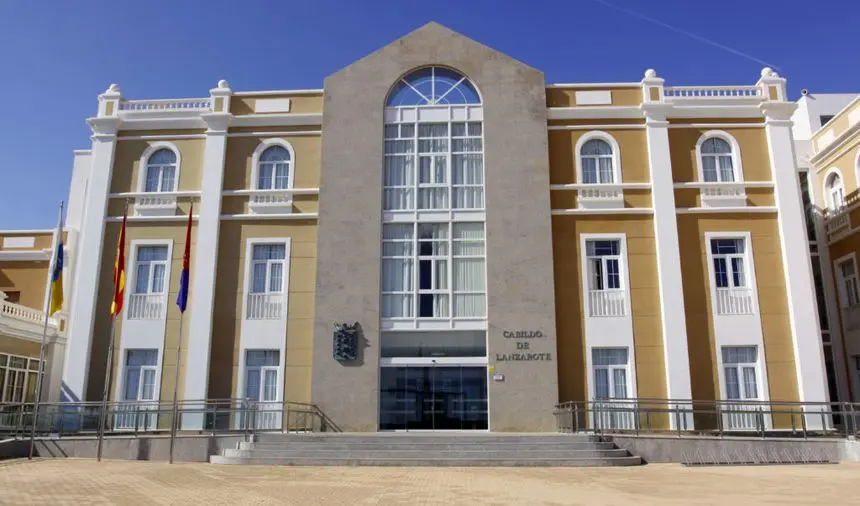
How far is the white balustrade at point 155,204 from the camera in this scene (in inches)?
902

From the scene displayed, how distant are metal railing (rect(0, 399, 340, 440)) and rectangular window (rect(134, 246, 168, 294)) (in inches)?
150

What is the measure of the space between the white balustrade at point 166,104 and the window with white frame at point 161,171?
1512 millimetres

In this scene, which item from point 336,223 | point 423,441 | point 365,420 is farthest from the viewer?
point 336,223

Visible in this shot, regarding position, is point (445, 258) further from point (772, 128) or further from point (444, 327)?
point (772, 128)

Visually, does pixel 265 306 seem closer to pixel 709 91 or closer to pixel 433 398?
pixel 433 398

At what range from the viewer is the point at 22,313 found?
849 inches

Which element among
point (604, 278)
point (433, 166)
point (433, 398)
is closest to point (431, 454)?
point (433, 398)

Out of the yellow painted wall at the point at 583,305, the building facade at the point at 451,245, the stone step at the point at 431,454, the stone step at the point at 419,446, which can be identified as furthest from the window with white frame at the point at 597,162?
the stone step at the point at 431,454

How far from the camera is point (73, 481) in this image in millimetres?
12305

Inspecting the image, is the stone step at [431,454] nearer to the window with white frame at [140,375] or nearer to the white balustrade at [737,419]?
the white balustrade at [737,419]

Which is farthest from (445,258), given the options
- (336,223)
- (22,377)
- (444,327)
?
(22,377)

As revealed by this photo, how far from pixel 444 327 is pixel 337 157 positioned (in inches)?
256

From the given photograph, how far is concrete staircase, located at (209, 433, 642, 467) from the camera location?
15398 mm

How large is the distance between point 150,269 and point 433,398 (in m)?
9.92
